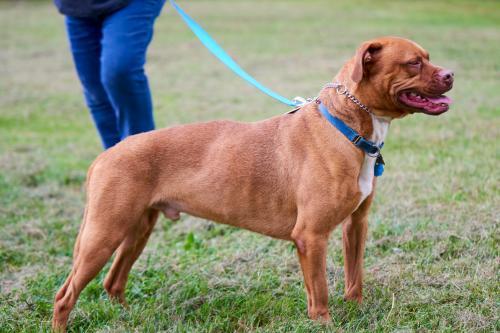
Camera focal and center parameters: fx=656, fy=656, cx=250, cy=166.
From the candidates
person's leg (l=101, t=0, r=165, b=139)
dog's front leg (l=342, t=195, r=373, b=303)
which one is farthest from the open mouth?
person's leg (l=101, t=0, r=165, b=139)

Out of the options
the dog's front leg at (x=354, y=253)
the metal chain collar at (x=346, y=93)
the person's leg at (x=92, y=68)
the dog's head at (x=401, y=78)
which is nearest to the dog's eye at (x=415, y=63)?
the dog's head at (x=401, y=78)

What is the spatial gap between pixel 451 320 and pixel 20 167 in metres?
5.48

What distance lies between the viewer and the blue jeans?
462cm

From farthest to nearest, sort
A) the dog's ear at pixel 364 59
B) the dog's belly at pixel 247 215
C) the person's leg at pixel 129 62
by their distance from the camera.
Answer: the person's leg at pixel 129 62
the dog's belly at pixel 247 215
the dog's ear at pixel 364 59

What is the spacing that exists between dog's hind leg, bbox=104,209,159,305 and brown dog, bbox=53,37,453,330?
25cm

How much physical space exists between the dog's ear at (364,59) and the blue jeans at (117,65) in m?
1.80

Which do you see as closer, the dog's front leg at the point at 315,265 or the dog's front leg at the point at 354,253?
the dog's front leg at the point at 315,265

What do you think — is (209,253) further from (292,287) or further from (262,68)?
(262,68)

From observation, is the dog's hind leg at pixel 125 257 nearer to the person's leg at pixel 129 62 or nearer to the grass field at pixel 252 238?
the grass field at pixel 252 238

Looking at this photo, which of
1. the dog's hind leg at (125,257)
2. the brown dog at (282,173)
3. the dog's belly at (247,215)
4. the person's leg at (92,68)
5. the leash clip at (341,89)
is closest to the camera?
the brown dog at (282,173)

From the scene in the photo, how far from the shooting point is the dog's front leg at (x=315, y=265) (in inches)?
145

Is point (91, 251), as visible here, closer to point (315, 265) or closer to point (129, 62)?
point (315, 265)

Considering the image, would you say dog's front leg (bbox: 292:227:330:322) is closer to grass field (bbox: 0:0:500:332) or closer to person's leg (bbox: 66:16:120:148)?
grass field (bbox: 0:0:500:332)

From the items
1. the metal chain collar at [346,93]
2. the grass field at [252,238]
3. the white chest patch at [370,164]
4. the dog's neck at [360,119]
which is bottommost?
the grass field at [252,238]
